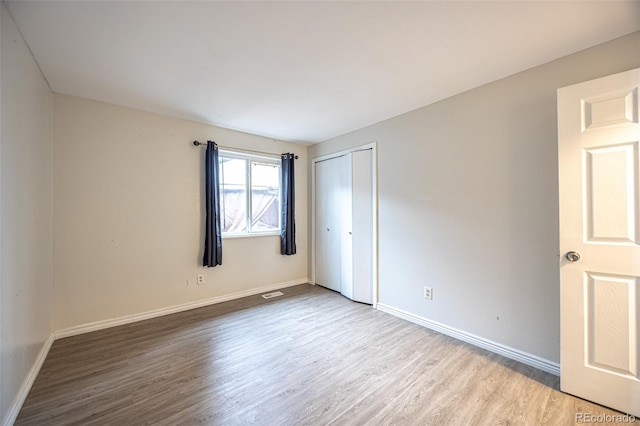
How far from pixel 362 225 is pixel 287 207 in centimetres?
125

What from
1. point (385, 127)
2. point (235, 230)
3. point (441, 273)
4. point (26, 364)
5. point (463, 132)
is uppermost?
point (385, 127)

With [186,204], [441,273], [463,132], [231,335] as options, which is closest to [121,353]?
[231,335]

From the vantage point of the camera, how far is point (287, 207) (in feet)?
13.0

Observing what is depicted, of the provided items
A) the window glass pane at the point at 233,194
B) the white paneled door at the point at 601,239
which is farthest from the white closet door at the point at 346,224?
the white paneled door at the point at 601,239

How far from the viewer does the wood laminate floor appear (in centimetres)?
152

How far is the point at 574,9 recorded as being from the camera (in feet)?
4.74

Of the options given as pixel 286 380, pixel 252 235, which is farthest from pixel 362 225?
pixel 286 380

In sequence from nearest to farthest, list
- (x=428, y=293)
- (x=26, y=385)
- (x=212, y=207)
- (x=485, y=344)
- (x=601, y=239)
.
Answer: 1. (x=601, y=239)
2. (x=26, y=385)
3. (x=485, y=344)
4. (x=428, y=293)
5. (x=212, y=207)

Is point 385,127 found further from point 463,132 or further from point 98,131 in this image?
point 98,131

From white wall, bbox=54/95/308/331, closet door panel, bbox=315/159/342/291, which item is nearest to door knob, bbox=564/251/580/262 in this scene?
closet door panel, bbox=315/159/342/291

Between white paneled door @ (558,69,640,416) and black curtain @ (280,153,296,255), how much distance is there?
3101 mm

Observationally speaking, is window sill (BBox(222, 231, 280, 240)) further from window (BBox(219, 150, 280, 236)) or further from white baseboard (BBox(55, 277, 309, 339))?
white baseboard (BBox(55, 277, 309, 339))

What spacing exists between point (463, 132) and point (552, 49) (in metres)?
0.78

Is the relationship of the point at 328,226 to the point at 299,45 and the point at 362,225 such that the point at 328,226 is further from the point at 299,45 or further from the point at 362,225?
the point at 299,45
